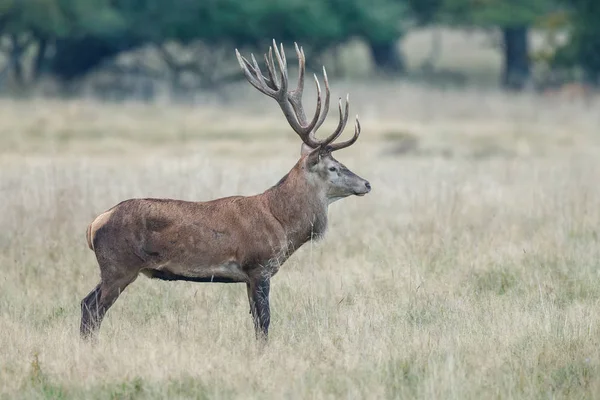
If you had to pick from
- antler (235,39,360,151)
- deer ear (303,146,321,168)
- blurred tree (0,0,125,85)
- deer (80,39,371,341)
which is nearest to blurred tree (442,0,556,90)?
blurred tree (0,0,125,85)

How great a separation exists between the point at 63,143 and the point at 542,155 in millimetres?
9027

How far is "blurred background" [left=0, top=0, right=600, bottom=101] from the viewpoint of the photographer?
115ft

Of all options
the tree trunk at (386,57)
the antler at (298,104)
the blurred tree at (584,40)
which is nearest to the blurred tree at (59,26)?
the tree trunk at (386,57)

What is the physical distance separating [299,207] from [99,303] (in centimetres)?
151

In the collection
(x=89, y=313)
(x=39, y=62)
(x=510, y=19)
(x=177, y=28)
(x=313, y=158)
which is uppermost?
(x=313, y=158)

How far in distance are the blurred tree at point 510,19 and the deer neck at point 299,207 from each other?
3670cm

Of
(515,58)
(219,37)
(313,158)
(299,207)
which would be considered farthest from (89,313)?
(515,58)

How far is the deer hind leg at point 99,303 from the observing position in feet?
25.9

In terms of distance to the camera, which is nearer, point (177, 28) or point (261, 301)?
point (261, 301)

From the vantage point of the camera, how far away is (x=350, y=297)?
9.28m

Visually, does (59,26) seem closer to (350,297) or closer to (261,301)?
(350,297)

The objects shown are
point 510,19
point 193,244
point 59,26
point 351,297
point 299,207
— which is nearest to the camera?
point 193,244

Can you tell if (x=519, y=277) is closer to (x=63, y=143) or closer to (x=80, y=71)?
(x=63, y=143)

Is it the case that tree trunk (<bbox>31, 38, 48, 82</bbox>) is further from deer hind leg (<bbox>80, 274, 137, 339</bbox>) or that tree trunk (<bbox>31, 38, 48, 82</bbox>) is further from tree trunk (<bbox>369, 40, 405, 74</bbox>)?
deer hind leg (<bbox>80, 274, 137, 339</bbox>)
